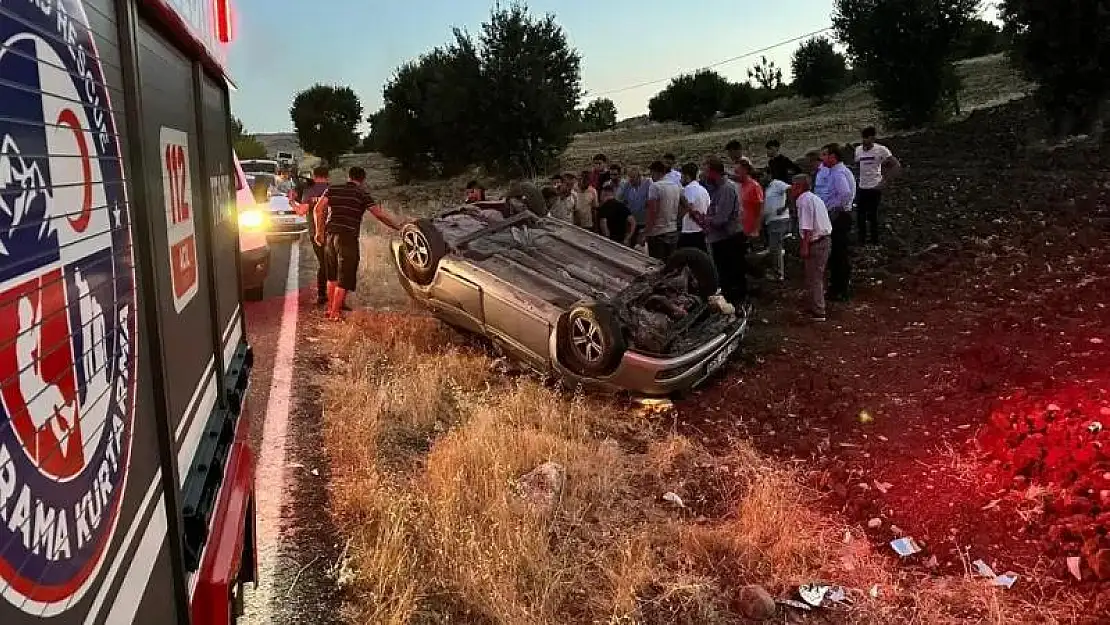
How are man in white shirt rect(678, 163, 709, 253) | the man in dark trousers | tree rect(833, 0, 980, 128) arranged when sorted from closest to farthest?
man in white shirt rect(678, 163, 709, 253), the man in dark trousers, tree rect(833, 0, 980, 128)

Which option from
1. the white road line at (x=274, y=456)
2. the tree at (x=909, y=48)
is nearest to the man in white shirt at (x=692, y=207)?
the white road line at (x=274, y=456)

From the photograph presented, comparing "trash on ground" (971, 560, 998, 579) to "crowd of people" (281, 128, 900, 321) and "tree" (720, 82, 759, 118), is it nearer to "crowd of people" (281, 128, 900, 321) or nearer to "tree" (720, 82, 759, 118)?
"crowd of people" (281, 128, 900, 321)

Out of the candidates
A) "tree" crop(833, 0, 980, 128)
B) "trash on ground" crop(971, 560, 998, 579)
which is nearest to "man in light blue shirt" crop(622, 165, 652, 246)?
"trash on ground" crop(971, 560, 998, 579)

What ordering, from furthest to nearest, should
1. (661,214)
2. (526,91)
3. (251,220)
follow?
(526,91)
(661,214)
(251,220)

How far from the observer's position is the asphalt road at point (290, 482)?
361 centimetres

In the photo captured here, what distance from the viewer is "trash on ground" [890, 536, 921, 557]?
420cm

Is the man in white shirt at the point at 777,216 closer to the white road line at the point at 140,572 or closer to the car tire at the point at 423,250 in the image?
the car tire at the point at 423,250

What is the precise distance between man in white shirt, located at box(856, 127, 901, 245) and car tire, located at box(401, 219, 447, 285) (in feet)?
19.7

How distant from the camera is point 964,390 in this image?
6.09 m

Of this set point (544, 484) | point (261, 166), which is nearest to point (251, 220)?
point (544, 484)

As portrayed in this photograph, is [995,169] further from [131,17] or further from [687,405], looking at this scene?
[131,17]

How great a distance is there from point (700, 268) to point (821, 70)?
37687 millimetres

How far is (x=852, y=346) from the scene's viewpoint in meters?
7.64

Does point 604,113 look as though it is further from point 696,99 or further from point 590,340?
point 590,340
